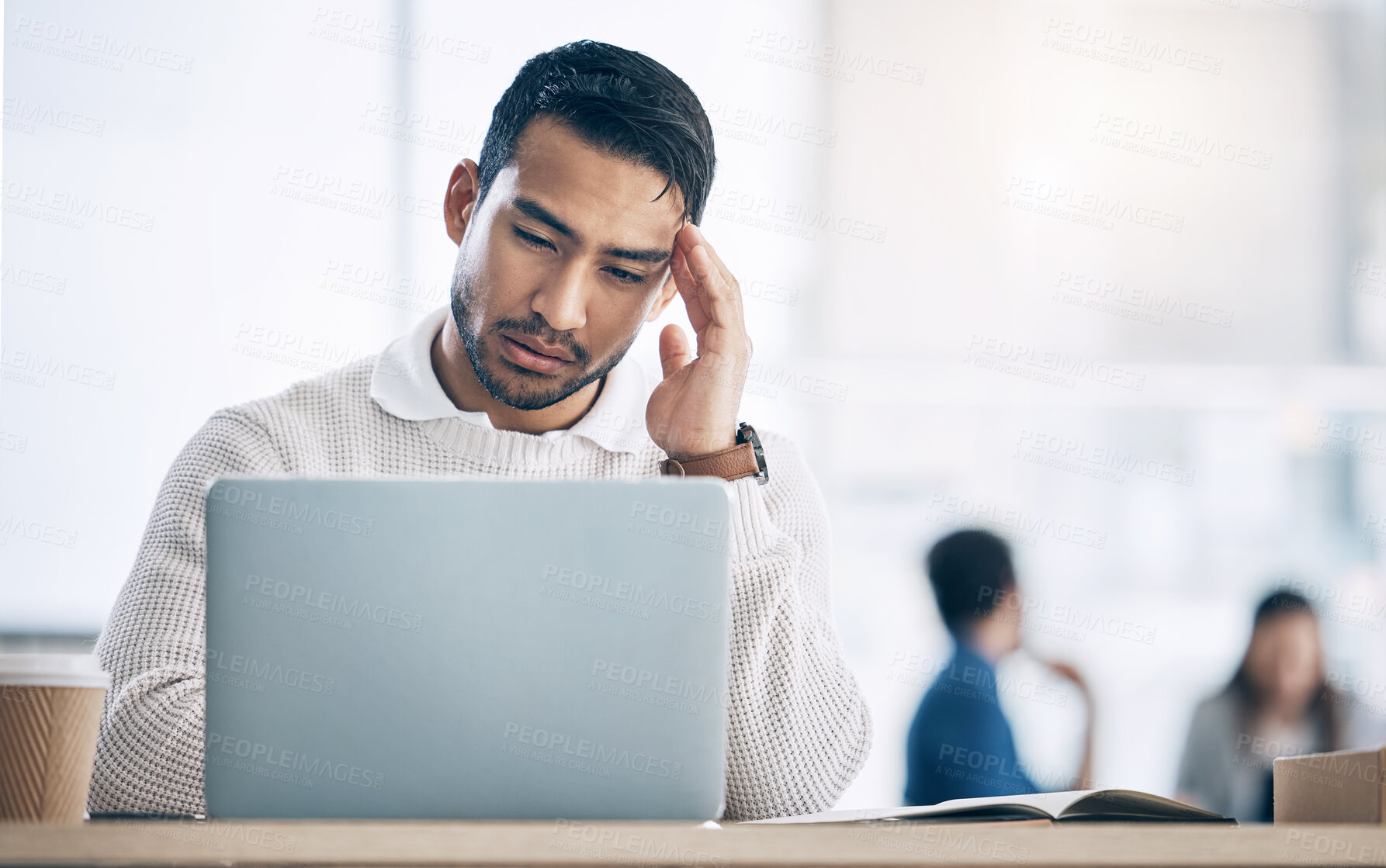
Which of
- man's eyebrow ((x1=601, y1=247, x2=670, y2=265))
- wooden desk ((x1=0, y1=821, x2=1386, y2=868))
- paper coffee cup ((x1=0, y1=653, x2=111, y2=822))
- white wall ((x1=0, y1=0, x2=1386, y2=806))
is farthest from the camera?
white wall ((x1=0, y1=0, x2=1386, y2=806))

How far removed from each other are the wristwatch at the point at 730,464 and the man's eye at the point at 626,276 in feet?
0.89

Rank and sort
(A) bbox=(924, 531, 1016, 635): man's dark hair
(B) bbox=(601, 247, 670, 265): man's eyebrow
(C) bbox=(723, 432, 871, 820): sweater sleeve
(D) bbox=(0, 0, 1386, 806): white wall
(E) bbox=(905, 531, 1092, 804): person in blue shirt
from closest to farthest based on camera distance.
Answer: (C) bbox=(723, 432, 871, 820): sweater sleeve, (B) bbox=(601, 247, 670, 265): man's eyebrow, (E) bbox=(905, 531, 1092, 804): person in blue shirt, (A) bbox=(924, 531, 1016, 635): man's dark hair, (D) bbox=(0, 0, 1386, 806): white wall

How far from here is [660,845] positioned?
536 millimetres

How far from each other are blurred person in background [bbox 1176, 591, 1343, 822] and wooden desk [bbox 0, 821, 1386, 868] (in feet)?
7.02

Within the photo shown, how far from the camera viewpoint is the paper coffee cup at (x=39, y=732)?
0.63 m

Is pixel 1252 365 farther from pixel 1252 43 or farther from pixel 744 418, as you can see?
pixel 744 418

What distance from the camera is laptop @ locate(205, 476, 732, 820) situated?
0.65m

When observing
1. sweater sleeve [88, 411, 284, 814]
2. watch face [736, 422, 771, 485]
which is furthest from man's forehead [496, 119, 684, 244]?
sweater sleeve [88, 411, 284, 814]

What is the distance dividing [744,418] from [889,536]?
56 cm

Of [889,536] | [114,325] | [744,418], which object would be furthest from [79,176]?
[889,536]

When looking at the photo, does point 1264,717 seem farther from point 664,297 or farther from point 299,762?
point 299,762

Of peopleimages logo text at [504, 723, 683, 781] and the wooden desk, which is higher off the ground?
peopleimages logo text at [504, 723, 683, 781]

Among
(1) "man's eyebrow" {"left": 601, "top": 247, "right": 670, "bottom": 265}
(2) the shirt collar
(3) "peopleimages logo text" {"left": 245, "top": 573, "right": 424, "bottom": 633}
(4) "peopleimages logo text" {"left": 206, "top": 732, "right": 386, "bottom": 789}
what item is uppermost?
(1) "man's eyebrow" {"left": 601, "top": 247, "right": 670, "bottom": 265}

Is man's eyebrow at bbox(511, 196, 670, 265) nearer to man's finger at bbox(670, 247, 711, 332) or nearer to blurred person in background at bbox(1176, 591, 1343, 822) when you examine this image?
man's finger at bbox(670, 247, 711, 332)
